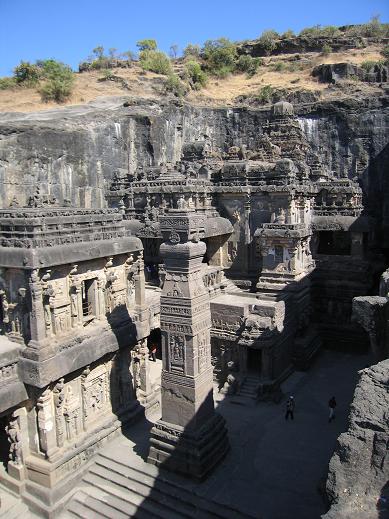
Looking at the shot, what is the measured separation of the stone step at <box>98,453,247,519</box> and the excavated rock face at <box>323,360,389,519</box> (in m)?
5.35

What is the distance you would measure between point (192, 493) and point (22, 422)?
4.34 metres

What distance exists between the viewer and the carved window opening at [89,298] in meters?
12.3

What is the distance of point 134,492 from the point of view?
35.0 feet

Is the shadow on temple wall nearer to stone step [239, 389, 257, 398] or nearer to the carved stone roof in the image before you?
stone step [239, 389, 257, 398]

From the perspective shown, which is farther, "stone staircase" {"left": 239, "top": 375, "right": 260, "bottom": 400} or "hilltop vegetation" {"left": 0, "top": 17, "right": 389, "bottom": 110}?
"hilltop vegetation" {"left": 0, "top": 17, "right": 389, "bottom": 110}

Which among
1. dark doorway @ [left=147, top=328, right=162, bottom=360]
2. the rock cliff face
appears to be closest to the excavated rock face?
dark doorway @ [left=147, top=328, right=162, bottom=360]

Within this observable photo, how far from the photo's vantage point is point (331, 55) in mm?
50781

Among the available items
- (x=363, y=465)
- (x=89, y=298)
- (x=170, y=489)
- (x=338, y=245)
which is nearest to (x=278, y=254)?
(x=338, y=245)

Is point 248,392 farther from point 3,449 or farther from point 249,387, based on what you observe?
point 3,449

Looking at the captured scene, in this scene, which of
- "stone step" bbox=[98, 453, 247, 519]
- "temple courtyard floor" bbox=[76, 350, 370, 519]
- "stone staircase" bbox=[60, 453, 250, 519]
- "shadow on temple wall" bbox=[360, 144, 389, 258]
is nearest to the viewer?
"stone step" bbox=[98, 453, 247, 519]

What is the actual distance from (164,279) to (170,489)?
5086mm

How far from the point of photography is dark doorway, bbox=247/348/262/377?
1702 centimetres

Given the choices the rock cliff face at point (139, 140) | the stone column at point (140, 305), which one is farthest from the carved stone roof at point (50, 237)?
the rock cliff face at point (139, 140)

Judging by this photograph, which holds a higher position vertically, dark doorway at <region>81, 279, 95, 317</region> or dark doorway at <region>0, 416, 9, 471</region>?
Answer: dark doorway at <region>81, 279, 95, 317</region>
